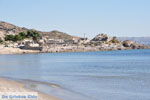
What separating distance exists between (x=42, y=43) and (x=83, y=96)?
160732 mm

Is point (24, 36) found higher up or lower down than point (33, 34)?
lower down

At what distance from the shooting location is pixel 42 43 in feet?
595

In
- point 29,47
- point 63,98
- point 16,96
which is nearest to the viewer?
point 16,96

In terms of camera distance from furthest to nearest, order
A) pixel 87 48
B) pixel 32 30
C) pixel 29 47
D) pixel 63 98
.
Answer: pixel 87 48
pixel 32 30
pixel 29 47
pixel 63 98

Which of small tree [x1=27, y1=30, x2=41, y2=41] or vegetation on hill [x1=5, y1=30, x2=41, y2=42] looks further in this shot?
small tree [x1=27, y1=30, x2=41, y2=41]

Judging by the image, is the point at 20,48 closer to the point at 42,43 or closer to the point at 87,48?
the point at 42,43

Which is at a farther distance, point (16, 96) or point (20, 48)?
point (20, 48)

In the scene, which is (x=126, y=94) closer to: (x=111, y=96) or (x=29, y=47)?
(x=111, y=96)

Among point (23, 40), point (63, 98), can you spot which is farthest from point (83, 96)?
point (23, 40)

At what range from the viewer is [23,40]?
173 meters

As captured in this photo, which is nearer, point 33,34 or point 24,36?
point 33,34

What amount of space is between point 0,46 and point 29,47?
52.2 ft

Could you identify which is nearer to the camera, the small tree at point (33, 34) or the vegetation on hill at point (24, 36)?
the vegetation on hill at point (24, 36)

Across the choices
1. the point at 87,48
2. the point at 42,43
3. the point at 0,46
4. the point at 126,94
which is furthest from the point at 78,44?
the point at 126,94
